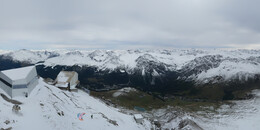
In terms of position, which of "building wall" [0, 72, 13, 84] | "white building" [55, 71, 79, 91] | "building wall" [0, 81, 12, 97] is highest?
"building wall" [0, 72, 13, 84]

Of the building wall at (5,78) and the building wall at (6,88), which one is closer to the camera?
the building wall at (6,88)

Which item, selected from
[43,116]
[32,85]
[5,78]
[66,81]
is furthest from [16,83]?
[66,81]

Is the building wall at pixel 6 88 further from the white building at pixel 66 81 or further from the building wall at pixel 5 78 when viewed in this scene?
the white building at pixel 66 81

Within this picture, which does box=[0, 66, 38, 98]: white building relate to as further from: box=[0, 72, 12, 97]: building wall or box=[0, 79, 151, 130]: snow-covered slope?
box=[0, 79, 151, 130]: snow-covered slope

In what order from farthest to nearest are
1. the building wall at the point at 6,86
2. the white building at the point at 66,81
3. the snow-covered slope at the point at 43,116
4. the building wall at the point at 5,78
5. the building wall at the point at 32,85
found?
the white building at the point at 66,81 → the building wall at the point at 32,85 → the building wall at the point at 5,78 → the building wall at the point at 6,86 → the snow-covered slope at the point at 43,116

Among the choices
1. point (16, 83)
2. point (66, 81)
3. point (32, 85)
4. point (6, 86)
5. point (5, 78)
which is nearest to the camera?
point (16, 83)

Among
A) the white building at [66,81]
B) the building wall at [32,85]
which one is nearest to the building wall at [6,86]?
the building wall at [32,85]

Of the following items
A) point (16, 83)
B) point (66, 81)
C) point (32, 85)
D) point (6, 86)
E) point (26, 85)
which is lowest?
point (66, 81)

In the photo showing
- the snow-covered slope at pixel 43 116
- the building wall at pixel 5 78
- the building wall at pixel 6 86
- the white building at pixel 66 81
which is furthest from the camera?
the white building at pixel 66 81

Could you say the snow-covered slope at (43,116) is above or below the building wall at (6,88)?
below

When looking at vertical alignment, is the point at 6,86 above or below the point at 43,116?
above

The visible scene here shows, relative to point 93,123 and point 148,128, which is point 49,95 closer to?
point 93,123

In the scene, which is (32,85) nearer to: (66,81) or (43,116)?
(43,116)

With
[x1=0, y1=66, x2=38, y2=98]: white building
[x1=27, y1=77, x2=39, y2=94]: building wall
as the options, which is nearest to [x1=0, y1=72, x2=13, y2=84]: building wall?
[x1=0, y1=66, x2=38, y2=98]: white building
